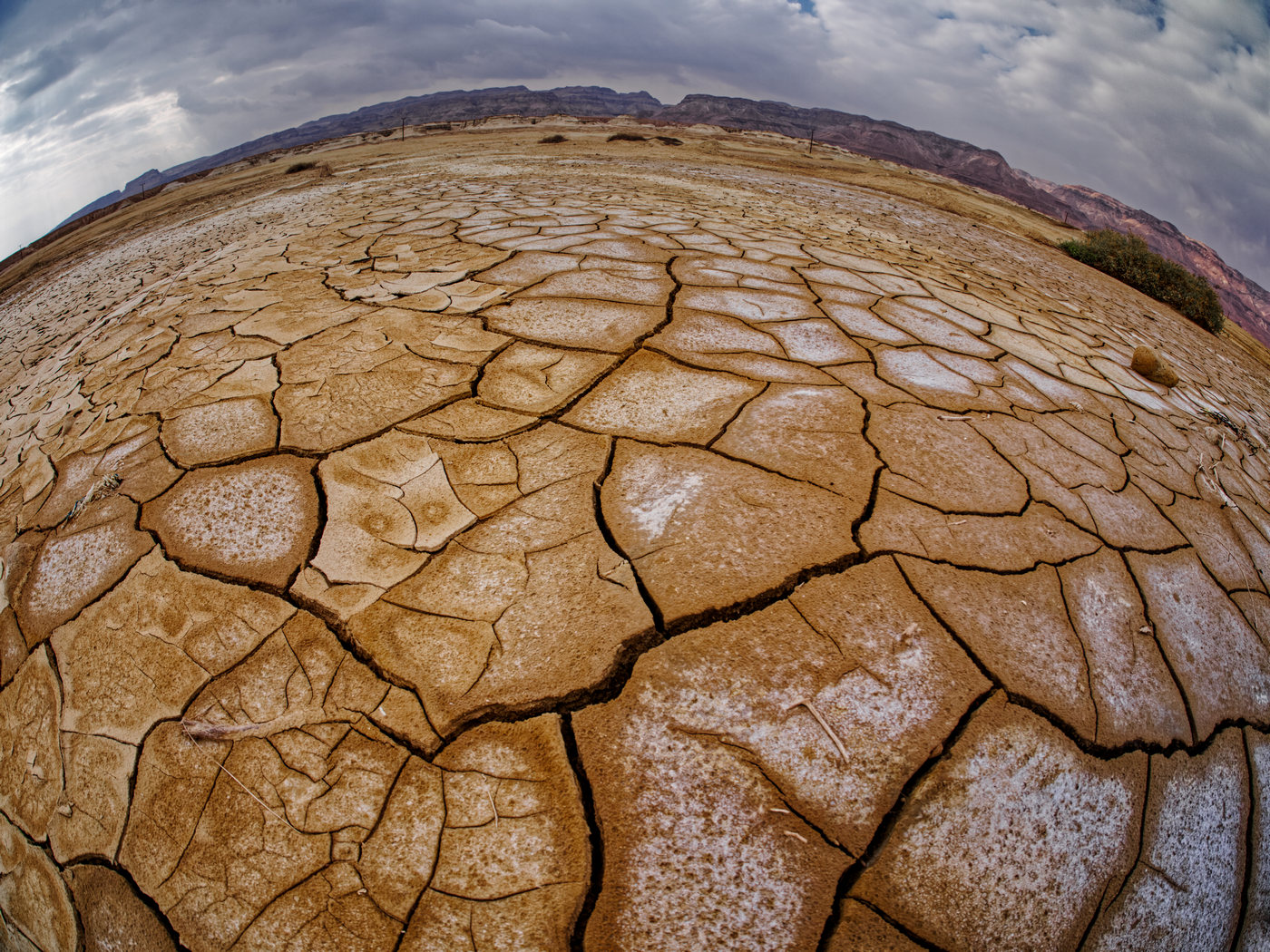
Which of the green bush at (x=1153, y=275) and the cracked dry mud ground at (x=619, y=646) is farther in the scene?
the green bush at (x=1153, y=275)

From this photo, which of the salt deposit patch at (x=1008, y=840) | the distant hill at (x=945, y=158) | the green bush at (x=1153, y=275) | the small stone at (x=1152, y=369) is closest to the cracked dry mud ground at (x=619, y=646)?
the salt deposit patch at (x=1008, y=840)

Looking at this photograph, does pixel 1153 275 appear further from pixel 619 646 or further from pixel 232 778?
pixel 232 778

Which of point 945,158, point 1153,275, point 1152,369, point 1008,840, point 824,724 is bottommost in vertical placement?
point 945,158

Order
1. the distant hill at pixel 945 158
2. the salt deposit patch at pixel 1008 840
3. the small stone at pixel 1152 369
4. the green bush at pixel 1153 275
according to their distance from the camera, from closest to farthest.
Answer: the salt deposit patch at pixel 1008 840, the small stone at pixel 1152 369, the green bush at pixel 1153 275, the distant hill at pixel 945 158

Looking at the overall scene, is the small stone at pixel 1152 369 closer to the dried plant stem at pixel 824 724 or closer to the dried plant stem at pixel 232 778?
the dried plant stem at pixel 824 724

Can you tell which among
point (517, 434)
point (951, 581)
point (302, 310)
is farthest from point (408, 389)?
point (951, 581)

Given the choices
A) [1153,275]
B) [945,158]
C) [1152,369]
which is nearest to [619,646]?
[1152,369]

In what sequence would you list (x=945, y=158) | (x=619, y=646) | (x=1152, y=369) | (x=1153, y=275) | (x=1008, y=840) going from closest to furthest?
(x=1008, y=840) → (x=619, y=646) → (x=1152, y=369) → (x=1153, y=275) → (x=945, y=158)
